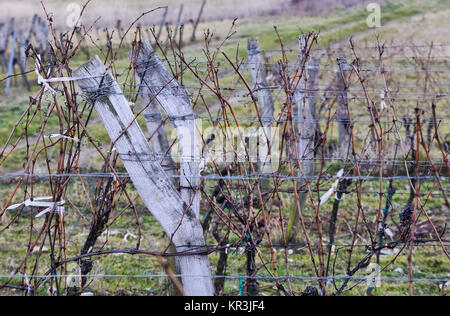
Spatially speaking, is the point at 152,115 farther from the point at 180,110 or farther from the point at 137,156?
the point at 137,156

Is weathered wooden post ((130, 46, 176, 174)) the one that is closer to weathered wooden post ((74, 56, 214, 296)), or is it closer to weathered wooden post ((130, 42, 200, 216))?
weathered wooden post ((130, 42, 200, 216))

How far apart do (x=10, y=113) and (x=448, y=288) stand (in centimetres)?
1075

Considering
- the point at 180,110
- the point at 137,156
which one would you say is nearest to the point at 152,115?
the point at 180,110

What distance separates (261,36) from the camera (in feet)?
75.3

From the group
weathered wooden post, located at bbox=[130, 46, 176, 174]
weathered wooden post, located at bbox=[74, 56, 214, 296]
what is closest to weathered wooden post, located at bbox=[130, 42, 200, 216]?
weathered wooden post, located at bbox=[130, 46, 176, 174]


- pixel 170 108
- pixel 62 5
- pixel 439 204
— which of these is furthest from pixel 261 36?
pixel 170 108

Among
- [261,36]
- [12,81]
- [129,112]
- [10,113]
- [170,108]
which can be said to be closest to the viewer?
[129,112]

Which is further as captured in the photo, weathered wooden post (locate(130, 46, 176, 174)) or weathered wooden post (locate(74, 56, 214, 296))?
weathered wooden post (locate(130, 46, 176, 174))

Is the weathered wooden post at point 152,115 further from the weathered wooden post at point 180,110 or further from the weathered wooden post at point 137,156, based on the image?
the weathered wooden post at point 137,156

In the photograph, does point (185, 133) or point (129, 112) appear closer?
point (129, 112)

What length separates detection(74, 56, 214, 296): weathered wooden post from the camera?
228 centimetres

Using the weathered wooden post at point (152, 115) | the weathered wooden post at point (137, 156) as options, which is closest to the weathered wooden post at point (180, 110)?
the weathered wooden post at point (152, 115)

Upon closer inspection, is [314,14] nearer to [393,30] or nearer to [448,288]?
[393,30]

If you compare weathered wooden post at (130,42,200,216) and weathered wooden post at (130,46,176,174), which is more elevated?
weathered wooden post at (130,46,176,174)
